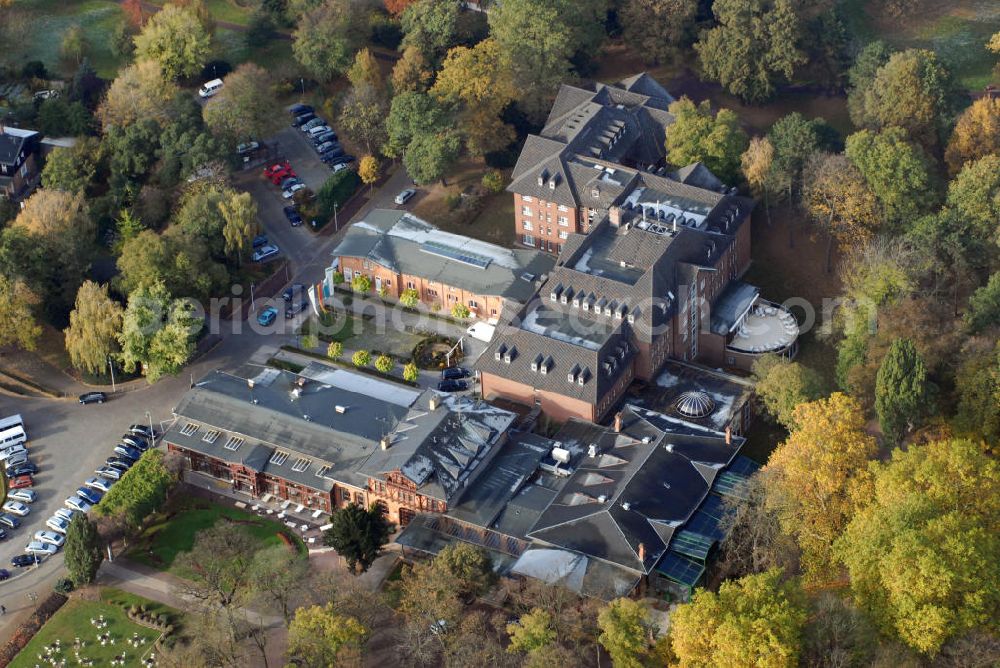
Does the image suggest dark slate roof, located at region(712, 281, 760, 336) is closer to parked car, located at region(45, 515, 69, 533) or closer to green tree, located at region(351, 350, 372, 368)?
green tree, located at region(351, 350, 372, 368)

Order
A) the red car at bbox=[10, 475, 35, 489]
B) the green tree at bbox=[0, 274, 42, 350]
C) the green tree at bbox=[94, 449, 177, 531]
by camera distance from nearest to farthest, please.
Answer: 1. the green tree at bbox=[94, 449, 177, 531]
2. the red car at bbox=[10, 475, 35, 489]
3. the green tree at bbox=[0, 274, 42, 350]

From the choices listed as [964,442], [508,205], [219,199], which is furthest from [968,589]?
[219,199]

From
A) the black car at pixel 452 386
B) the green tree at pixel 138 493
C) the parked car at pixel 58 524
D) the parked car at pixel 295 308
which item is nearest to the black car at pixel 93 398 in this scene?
the green tree at pixel 138 493

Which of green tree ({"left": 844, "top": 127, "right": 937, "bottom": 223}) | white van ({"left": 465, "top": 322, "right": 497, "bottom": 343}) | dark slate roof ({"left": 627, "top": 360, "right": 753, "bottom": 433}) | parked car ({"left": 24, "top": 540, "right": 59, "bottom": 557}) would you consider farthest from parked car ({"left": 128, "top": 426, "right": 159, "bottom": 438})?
green tree ({"left": 844, "top": 127, "right": 937, "bottom": 223})

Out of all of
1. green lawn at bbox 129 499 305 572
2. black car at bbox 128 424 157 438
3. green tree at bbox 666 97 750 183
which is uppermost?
green tree at bbox 666 97 750 183

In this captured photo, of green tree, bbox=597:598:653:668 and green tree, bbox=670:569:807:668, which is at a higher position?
green tree, bbox=670:569:807:668

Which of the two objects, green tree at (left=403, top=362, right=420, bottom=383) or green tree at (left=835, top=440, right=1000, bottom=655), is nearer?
green tree at (left=835, top=440, right=1000, bottom=655)

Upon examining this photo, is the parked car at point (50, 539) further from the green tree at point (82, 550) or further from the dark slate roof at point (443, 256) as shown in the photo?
the dark slate roof at point (443, 256)
